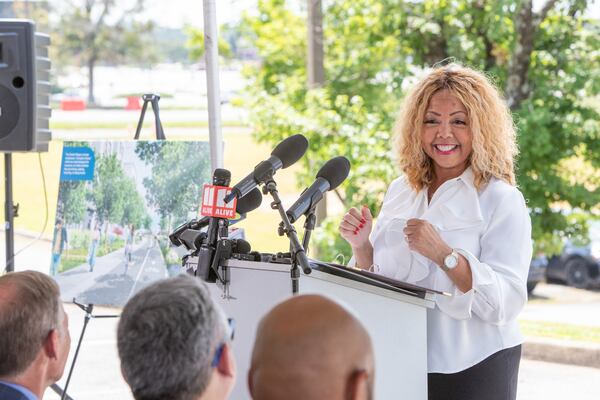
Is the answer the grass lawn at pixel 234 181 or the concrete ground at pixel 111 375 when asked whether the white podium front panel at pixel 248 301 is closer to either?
the concrete ground at pixel 111 375

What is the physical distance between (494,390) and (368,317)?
17.9 inches

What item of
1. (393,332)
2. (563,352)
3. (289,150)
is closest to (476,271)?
(393,332)

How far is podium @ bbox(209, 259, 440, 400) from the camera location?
2.59 meters

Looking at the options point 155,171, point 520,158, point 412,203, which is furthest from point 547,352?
point 412,203

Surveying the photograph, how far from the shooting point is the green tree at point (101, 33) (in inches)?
1256

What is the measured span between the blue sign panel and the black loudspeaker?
0.51ft

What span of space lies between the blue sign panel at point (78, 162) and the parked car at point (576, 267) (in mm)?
11316

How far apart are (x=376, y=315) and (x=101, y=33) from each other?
32138 millimetres

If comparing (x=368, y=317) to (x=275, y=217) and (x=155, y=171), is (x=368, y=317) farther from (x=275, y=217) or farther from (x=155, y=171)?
(x=275, y=217)

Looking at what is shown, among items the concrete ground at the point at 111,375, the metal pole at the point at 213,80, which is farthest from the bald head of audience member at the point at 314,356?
A: the concrete ground at the point at 111,375

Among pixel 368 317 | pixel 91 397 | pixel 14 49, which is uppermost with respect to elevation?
pixel 14 49

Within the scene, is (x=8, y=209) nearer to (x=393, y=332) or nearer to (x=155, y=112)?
(x=155, y=112)

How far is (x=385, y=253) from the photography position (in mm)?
2979

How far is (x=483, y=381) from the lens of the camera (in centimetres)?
276
